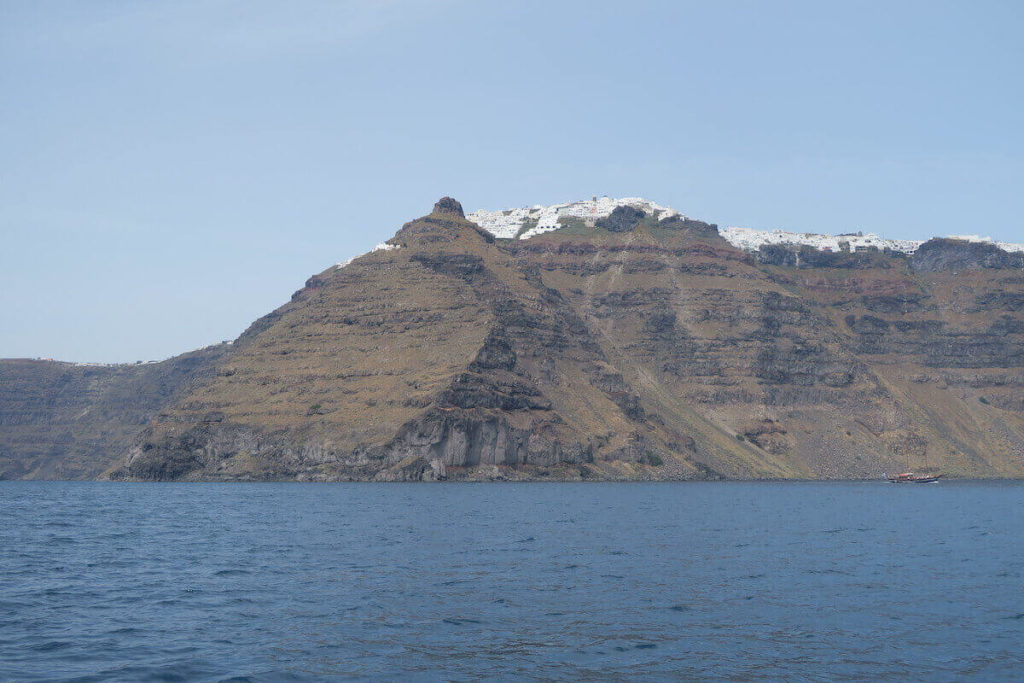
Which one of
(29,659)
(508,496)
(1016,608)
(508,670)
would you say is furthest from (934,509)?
(29,659)

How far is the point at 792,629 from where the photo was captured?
4775 centimetres

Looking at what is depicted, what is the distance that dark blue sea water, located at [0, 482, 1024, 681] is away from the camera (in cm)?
3991

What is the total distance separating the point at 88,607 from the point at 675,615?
29.6 m

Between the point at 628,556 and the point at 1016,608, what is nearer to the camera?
the point at 1016,608

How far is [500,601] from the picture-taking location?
53.6 meters

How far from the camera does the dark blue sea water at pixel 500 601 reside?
39906 millimetres

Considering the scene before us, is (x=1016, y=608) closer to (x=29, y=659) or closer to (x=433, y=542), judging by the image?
(x=433, y=542)

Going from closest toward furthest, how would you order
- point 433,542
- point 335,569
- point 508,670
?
1. point 508,670
2. point 335,569
3. point 433,542

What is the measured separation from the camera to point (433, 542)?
82.2 m

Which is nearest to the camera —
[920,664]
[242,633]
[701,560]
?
[920,664]

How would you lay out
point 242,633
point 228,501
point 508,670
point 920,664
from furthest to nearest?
point 228,501
point 242,633
point 920,664
point 508,670

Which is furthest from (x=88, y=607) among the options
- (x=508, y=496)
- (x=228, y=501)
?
(x=508, y=496)

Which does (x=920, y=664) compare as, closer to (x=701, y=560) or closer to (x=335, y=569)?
(x=701, y=560)

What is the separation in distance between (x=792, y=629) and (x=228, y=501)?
4406 inches
